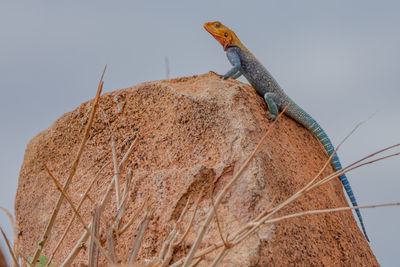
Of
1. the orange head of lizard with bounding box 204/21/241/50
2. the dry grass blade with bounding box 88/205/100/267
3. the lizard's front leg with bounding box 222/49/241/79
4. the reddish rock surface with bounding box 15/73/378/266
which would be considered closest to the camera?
the dry grass blade with bounding box 88/205/100/267

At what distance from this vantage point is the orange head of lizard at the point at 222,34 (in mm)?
4566

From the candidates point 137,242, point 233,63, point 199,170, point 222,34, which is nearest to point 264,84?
point 233,63

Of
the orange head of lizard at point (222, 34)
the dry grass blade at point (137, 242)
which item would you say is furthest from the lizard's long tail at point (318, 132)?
the dry grass blade at point (137, 242)

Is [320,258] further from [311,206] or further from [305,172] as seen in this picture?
[305,172]

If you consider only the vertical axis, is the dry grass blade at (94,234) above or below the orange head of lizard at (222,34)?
below

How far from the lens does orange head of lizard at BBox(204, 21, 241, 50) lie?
15.0 feet

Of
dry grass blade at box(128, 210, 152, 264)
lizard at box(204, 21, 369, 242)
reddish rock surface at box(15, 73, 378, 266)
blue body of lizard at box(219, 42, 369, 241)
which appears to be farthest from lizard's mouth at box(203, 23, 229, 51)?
dry grass blade at box(128, 210, 152, 264)

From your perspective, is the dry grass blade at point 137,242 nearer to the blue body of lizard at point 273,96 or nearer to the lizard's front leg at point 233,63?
the blue body of lizard at point 273,96

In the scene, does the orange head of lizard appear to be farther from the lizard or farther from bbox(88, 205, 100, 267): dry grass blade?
bbox(88, 205, 100, 267): dry grass blade

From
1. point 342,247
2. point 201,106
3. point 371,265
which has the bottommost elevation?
point 371,265

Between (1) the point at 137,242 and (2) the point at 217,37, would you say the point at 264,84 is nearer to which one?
(2) the point at 217,37

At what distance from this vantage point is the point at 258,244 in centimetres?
239

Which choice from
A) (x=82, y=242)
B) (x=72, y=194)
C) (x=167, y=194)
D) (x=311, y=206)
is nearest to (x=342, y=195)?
(x=311, y=206)

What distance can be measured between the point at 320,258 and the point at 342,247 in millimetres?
361
